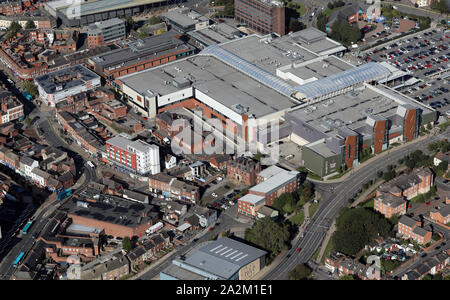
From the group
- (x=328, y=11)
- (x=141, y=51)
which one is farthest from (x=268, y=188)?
(x=328, y=11)

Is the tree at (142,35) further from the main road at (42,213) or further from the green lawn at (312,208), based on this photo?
the green lawn at (312,208)

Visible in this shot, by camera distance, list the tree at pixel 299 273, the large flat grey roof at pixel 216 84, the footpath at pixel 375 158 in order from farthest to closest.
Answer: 1. the large flat grey roof at pixel 216 84
2. the footpath at pixel 375 158
3. the tree at pixel 299 273

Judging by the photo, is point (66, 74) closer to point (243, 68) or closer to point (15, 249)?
point (243, 68)

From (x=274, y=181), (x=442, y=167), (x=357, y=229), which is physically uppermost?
(x=274, y=181)

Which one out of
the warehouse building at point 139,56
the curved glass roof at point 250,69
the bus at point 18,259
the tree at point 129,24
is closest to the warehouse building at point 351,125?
the curved glass roof at point 250,69

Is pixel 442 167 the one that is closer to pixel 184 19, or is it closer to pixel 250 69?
pixel 250 69

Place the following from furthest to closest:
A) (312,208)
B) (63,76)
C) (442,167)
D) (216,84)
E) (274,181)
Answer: (63,76) < (216,84) < (442,167) < (274,181) < (312,208)

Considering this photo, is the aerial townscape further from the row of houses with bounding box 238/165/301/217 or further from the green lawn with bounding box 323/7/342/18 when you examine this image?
the green lawn with bounding box 323/7/342/18

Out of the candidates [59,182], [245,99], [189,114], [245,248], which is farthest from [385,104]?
[59,182]
